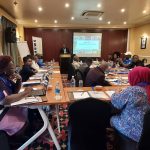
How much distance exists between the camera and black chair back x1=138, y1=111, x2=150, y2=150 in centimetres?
140

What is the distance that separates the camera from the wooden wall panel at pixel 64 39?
10336 millimetres

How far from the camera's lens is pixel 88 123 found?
1.67 m

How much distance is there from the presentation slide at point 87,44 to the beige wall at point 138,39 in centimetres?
194

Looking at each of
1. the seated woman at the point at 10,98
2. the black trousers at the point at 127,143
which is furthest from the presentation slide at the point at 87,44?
the black trousers at the point at 127,143

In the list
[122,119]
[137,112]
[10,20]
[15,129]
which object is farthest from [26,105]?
[10,20]

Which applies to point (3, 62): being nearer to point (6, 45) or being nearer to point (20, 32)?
point (6, 45)

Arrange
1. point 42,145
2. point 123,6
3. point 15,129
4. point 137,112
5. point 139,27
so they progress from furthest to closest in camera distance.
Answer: point 139,27 < point 123,6 < point 42,145 < point 15,129 < point 137,112

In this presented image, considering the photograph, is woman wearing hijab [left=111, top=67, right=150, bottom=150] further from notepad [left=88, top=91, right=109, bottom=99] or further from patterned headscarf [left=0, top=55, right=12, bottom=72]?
patterned headscarf [left=0, top=55, right=12, bottom=72]

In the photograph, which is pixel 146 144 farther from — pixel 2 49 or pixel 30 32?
pixel 30 32

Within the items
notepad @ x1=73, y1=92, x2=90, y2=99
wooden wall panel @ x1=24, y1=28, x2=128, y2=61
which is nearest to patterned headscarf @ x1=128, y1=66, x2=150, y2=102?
notepad @ x1=73, y1=92, x2=90, y2=99

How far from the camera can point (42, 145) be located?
246 centimetres

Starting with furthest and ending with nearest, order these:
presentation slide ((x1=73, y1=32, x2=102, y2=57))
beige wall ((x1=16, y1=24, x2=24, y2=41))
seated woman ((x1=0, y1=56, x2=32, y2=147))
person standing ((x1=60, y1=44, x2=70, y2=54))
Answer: presentation slide ((x1=73, y1=32, x2=102, y2=57)) → person standing ((x1=60, y1=44, x2=70, y2=54)) → beige wall ((x1=16, y1=24, x2=24, y2=41)) → seated woman ((x1=0, y1=56, x2=32, y2=147))

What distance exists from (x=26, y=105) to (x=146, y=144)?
130 centimetres

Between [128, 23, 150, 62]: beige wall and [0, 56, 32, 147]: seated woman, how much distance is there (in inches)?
318
